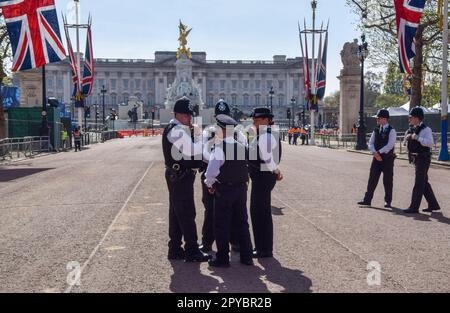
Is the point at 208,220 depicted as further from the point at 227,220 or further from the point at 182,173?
the point at 182,173

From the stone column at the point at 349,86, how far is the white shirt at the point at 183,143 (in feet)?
129

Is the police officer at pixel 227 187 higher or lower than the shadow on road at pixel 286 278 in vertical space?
higher

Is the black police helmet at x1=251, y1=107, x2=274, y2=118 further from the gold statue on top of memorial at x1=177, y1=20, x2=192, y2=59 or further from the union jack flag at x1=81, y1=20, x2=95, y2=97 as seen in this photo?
the gold statue on top of memorial at x1=177, y1=20, x2=192, y2=59

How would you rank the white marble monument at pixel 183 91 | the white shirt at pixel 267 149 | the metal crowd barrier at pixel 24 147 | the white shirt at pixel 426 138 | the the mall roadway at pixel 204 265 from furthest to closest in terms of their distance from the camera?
the white marble monument at pixel 183 91 → the metal crowd barrier at pixel 24 147 → the white shirt at pixel 426 138 → the white shirt at pixel 267 149 → the the mall roadway at pixel 204 265

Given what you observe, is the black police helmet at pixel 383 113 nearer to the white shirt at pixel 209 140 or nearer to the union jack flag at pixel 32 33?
the white shirt at pixel 209 140

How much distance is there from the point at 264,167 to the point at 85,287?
260 cm

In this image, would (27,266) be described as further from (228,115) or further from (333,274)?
(333,274)

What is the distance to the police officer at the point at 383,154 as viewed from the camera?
34.4 feet

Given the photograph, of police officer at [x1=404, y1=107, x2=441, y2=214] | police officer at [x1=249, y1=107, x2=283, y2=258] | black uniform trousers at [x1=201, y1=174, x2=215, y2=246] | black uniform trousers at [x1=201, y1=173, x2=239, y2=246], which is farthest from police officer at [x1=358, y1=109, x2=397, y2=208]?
black uniform trousers at [x1=201, y1=174, x2=215, y2=246]

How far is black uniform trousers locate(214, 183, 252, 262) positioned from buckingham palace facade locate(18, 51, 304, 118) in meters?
148

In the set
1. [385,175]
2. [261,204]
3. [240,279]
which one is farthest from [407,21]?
[240,279]

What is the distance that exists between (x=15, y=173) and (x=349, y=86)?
31120 mm

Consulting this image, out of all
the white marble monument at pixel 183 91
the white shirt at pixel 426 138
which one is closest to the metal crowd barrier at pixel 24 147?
the white shirt at pixel 426 138
